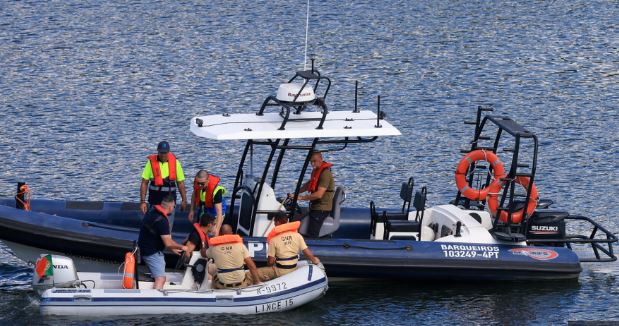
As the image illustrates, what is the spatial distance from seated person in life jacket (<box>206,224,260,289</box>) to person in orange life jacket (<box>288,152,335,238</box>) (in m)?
1.46

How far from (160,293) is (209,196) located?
1.64 meters

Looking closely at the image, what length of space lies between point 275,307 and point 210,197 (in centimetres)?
174

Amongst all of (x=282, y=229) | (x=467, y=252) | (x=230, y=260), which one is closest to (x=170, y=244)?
(x=230, y=260)

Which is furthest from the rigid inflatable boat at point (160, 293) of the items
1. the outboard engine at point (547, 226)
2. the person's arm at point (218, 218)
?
the outboard engine at point (547, 226)

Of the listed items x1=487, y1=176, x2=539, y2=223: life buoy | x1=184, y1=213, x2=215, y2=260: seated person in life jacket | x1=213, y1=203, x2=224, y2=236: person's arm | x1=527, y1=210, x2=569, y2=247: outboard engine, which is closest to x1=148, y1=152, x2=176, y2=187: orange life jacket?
x1=213, y1=203, x2=224, y2=236: person's arm

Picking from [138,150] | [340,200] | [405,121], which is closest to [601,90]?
[405,121]

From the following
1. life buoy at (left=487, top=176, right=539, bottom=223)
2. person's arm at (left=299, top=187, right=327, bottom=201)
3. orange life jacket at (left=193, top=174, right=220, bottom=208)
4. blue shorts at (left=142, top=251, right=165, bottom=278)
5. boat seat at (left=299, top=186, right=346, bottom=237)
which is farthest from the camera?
life buoy at (left=487, top=176, right=539, bottom=223)

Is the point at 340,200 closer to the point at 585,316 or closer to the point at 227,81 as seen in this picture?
the point at 585,316

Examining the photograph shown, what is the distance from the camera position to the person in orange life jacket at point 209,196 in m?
18.0

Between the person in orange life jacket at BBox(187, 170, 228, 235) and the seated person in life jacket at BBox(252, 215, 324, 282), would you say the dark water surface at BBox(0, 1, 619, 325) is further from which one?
the person in orange life jacket at BBox(187, 170, 228, 235)

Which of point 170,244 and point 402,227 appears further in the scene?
point 402,227

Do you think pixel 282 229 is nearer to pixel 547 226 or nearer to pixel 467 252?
pixel 467 252

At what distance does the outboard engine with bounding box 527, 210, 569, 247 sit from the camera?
1881 cm

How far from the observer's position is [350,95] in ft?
97.1
